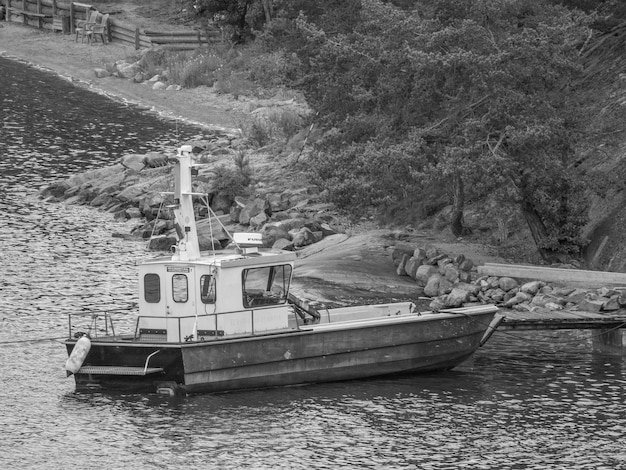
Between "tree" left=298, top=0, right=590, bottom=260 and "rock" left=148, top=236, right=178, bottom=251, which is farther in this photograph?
"rock" left=148, top=236, right=178, bottom=251

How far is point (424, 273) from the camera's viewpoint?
127ft

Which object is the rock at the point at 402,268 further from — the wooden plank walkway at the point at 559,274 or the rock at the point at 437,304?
the rock at the point at 437,304

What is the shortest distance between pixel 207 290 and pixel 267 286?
150 cm

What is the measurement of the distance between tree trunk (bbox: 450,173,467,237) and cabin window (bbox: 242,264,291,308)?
29.5 ft

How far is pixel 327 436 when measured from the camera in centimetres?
2580

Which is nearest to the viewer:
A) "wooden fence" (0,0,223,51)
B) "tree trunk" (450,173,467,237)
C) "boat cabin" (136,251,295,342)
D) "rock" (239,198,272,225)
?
"boat cabin" (136,251,295,342)

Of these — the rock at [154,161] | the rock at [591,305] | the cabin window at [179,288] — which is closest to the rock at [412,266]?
→ the rock at [591,305]

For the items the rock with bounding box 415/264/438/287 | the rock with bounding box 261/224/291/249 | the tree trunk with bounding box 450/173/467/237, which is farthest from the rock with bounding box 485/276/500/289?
the rock with bounding box 261/224/291/249

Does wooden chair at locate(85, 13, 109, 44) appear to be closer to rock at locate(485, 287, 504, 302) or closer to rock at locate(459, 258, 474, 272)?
rock at locate(459, 258, 474, 272)

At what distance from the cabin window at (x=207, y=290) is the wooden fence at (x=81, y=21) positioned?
5767cm

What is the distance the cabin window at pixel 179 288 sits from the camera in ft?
94.8

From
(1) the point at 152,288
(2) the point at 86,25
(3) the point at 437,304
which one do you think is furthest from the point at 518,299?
(2) the point at 86,25

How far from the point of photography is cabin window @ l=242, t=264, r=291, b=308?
95.5ft

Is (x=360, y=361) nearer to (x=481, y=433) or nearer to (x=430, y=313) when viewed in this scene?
(x=430, y=313)
